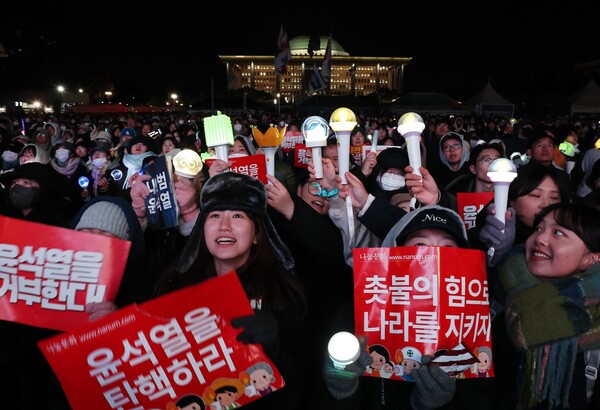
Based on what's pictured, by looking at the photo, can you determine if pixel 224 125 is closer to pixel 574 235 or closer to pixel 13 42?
pixel 574 235

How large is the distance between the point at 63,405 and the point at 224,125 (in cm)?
158

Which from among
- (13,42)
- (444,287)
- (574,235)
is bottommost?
(444,287)

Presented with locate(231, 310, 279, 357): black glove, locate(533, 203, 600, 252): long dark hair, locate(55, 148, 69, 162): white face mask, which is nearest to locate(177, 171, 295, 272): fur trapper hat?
locate(231, 310, 279, 357): black glove

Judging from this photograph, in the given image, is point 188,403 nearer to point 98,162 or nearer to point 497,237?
point 497,237

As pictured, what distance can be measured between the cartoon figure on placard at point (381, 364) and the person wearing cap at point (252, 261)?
15.5 inches

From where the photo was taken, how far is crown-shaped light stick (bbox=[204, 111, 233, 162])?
269cm

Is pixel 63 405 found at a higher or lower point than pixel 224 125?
lower

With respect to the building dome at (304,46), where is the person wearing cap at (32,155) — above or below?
below

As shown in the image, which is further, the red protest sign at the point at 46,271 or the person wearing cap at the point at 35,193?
the person wearing cap at the point at 35,193

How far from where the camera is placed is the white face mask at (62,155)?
6137mm

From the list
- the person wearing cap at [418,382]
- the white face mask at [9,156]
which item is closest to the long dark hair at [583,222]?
the person wearing cap at [418,382]

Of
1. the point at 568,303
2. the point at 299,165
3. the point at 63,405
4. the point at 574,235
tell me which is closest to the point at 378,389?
the point at 568,303

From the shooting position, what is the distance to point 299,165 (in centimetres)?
545

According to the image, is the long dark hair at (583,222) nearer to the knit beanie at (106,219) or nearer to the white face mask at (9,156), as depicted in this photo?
the knit beanie at (106,219)
